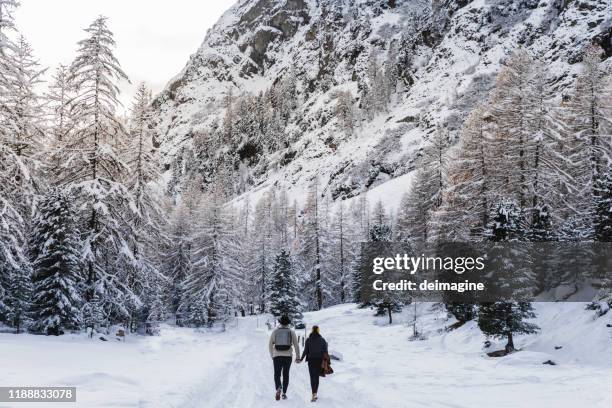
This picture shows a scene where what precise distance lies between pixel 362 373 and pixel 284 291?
1069 inches

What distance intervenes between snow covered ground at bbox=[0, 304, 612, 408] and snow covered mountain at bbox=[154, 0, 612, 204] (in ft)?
140

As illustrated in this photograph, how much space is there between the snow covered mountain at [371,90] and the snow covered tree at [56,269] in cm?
5225

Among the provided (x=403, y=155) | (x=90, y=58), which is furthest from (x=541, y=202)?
(x=403, y=155)

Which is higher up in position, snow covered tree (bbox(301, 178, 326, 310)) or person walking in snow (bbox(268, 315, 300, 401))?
snow covered tree (bbox(301, 178, 326, 310))

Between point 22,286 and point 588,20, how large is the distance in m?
102


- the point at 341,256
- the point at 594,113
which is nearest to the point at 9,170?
the point at 594,113

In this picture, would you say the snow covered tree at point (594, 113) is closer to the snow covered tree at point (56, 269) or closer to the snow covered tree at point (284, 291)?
the snow covered tree at point (284, 291)

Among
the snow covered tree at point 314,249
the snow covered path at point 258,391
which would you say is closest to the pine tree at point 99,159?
the snow covered path at point 258,391

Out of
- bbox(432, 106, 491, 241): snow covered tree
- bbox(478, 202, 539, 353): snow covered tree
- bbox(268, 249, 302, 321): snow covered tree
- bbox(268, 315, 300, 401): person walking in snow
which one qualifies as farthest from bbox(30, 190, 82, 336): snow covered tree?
bbox(268, 249, 302, 321): snow covered tree

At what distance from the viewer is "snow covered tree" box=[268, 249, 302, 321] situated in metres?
41.9

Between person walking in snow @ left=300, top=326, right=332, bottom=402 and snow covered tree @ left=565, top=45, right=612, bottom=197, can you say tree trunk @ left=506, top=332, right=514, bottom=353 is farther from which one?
snow covered tree @ left=565, top=45, right=612, bottom=197

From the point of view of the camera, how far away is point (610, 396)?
9.79 metres

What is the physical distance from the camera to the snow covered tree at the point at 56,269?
17.1 m

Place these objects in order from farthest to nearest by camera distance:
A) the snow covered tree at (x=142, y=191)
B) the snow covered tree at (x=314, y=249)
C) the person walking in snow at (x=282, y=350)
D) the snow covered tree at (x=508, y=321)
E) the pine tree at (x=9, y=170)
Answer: the snow covered tree at (x=314, y=249) < the snow covered tree at (x=142, y=191) < the snow covered tree at (x=508, y=321) < the pine tree at (x=9, y=170) < the person walking in snow at (x=282, y=350)
